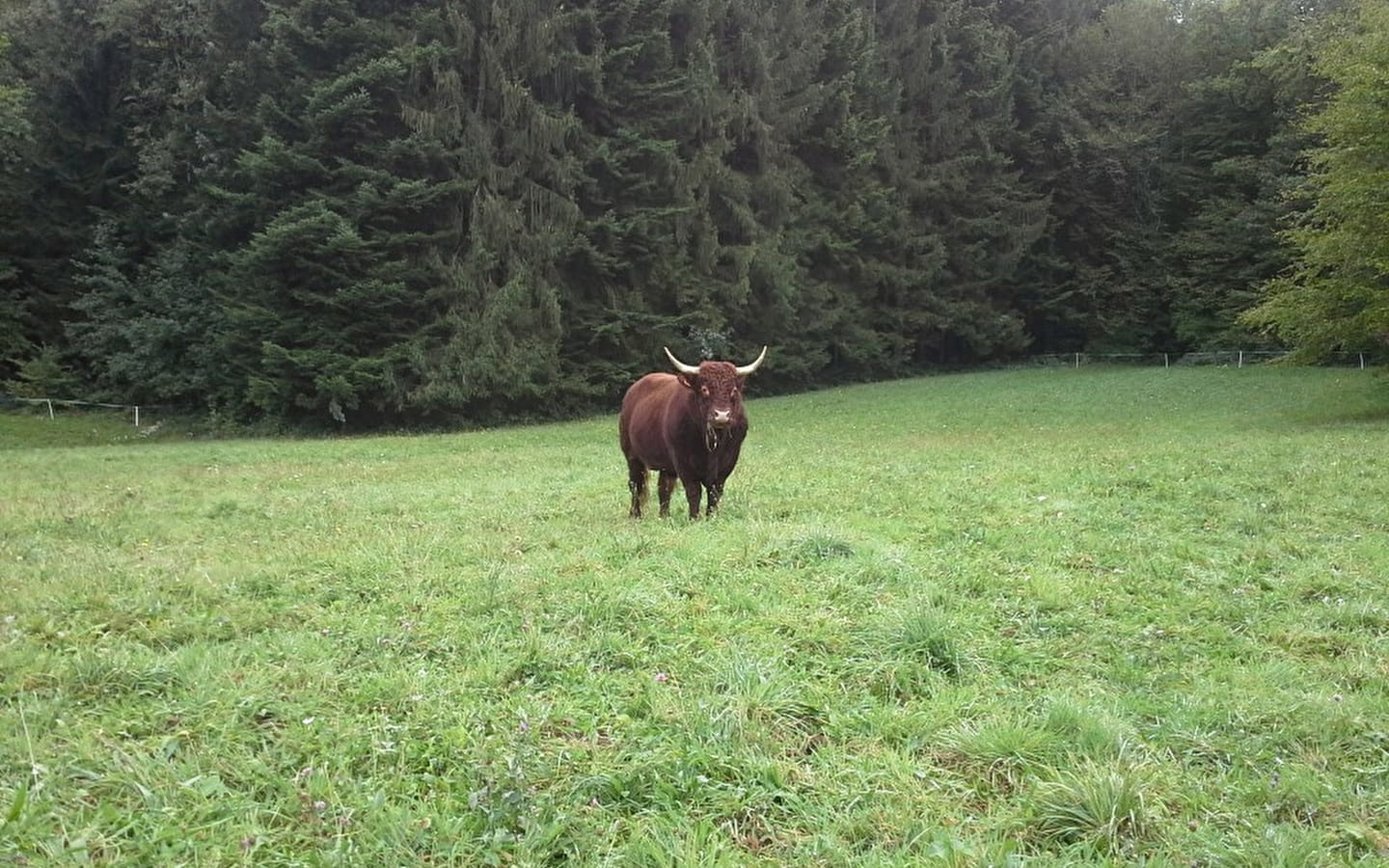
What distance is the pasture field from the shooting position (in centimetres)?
305

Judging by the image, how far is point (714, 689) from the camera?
414 cm

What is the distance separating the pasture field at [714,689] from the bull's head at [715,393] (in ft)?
3.49

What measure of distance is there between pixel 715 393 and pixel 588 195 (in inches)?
936

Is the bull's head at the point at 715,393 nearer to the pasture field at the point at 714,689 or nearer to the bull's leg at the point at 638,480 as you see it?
the pasture field at the point at 714,689

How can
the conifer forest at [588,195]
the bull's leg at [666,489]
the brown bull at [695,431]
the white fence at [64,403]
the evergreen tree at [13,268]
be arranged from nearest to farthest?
the brown bull at [695,431] < the bull's leg at [666,489] < the conifer forest at [588,195] < the white fence at [64,403] < the evergreen tree at [13,268]

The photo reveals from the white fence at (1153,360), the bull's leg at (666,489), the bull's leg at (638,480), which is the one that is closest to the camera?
the bull's leg at (666,489)

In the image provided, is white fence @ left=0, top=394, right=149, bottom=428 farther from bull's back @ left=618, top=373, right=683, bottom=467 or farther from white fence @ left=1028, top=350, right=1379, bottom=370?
white fence @ left=1028, top=350, right=1379, bottom=370

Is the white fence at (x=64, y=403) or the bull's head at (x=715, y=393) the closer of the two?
the bull's head at (x=715, y=393)

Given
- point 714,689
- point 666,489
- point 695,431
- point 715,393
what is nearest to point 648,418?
point 666,489

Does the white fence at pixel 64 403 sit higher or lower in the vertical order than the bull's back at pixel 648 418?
higher

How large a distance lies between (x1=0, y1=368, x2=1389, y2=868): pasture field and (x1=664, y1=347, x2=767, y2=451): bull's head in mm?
1063

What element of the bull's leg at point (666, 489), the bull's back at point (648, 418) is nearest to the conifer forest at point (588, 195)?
the bull's back at point (648, 418)

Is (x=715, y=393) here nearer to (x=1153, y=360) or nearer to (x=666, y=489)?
(x=666, y=489)

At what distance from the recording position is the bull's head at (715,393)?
917cm
